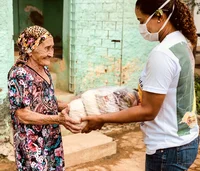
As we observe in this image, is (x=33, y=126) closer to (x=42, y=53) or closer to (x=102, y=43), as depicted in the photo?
(x=42, y=53)

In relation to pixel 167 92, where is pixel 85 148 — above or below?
below

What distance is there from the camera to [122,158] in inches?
186

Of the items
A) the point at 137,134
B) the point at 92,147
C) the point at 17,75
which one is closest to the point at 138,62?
the point at 137,134

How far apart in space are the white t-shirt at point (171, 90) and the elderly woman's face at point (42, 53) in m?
0.88

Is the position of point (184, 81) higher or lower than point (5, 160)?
higher

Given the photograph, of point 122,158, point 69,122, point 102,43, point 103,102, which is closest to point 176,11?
point 103,102

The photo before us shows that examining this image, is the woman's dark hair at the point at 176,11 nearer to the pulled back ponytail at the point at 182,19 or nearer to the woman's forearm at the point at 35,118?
the pulled back ponytail at the point at 182,19

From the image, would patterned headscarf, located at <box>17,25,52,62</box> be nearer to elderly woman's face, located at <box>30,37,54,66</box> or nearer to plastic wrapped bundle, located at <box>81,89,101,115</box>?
elderly woman's face, located at <box>30,37,54,66</box>

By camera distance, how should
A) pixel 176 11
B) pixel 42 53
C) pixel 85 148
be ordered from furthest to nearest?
1. pixel 85 148
2. pixel 42 53
3. pixel 176 11

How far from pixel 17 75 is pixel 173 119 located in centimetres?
113

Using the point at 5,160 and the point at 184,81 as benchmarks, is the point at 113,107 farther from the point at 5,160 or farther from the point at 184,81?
the point at 5,160

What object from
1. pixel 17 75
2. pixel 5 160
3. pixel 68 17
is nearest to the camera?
pixel 17 75

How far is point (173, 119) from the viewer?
6.29 feet

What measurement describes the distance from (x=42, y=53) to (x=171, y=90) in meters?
1.07
